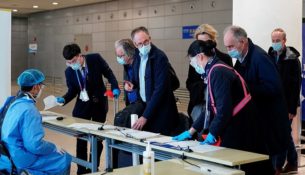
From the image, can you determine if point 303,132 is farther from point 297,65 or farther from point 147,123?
point 147,123

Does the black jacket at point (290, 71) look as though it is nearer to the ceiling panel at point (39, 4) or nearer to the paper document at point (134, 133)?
the paper document at point (134, 133)

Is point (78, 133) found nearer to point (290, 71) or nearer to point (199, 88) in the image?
point (199, 88)

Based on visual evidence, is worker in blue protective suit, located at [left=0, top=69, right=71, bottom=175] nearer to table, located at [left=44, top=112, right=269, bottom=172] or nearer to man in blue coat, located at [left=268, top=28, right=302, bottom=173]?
table, located at [left=44, top=112, right=269, bottom=172]

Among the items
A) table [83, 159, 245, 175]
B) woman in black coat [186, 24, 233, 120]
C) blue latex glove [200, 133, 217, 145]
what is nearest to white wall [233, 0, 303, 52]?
woman in black coat [186, 24, 233, 120]

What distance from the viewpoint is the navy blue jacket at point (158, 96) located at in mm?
4207

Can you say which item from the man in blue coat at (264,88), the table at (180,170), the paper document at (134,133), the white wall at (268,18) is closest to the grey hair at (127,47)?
the paper document at (134,133)

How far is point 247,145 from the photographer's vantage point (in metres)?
3.28

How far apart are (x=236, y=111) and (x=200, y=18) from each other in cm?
998

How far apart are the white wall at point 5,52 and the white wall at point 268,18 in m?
2.87

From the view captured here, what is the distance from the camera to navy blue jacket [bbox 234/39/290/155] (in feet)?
11.7

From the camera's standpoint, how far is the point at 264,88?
11.7 ft

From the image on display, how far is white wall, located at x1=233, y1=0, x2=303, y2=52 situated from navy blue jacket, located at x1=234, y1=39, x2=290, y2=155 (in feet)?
5.67

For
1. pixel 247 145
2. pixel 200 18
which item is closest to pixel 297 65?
pixel 247 145

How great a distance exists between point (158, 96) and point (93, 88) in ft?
3.98
